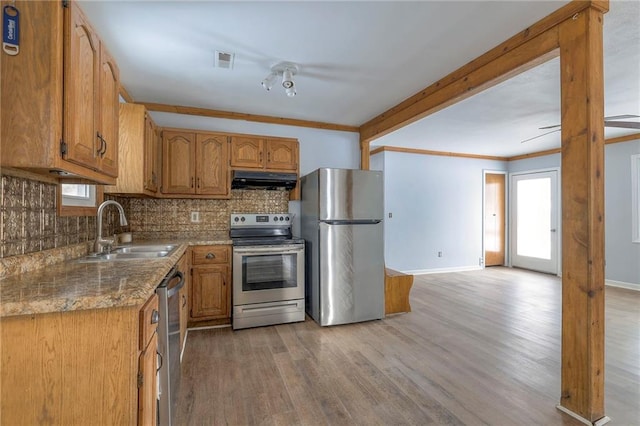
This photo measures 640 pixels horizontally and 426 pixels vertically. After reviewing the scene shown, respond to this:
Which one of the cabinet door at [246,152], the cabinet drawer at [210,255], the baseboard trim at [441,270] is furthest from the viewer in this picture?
the baseboard trim at [441,270]

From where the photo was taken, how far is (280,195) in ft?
12.5

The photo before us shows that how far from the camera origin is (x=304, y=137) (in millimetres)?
3980

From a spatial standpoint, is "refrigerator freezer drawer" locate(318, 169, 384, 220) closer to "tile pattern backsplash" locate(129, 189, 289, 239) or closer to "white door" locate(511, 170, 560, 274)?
"tile pattern backsplash" locate(129, 189, 289, 239)

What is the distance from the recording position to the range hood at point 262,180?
130 inches

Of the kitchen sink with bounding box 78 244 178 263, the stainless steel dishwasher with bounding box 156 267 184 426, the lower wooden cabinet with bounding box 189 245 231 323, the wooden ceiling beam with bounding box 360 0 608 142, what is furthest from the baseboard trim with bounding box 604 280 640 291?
the kitchen sink with bounding box 78 244 178 263

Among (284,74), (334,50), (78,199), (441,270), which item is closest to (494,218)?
(441,270)

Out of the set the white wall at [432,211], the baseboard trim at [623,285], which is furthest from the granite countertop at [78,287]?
the baseboard trim at [623,285]

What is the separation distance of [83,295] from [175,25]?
181 cm

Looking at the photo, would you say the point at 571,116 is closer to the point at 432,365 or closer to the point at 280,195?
the point at 432,365

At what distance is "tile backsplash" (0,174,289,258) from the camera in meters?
1.37

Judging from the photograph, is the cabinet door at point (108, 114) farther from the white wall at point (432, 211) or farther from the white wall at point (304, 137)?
the white wall at point (432, 211)

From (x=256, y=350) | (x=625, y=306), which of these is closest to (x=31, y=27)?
(x=256, y=350)

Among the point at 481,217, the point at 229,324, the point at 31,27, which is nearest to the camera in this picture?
the point at 31,27

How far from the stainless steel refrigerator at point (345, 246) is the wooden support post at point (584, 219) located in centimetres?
178
